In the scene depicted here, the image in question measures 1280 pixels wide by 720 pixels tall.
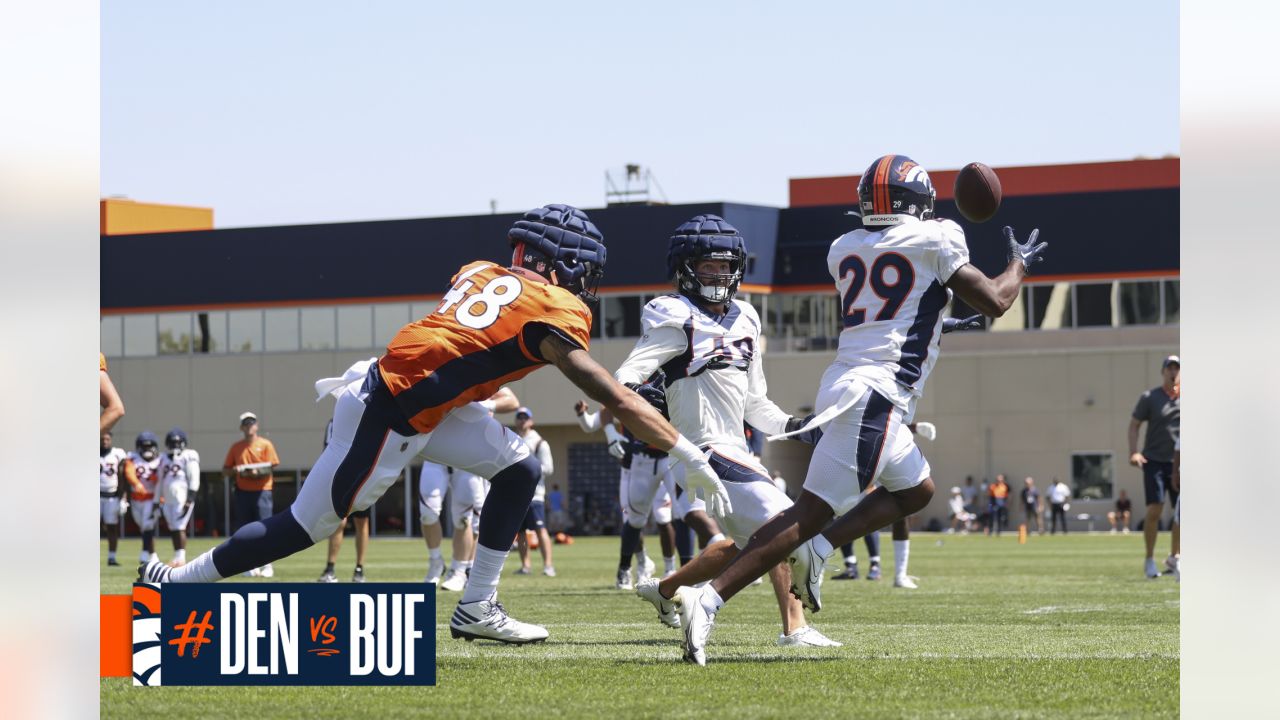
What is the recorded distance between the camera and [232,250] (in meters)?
55.9

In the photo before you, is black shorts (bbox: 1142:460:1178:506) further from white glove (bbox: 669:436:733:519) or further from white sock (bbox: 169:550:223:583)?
white sock (bbox: 169:550:223:583)

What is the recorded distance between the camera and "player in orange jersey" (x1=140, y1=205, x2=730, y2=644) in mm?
7078

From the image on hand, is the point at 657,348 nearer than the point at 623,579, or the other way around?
the point at 657,348

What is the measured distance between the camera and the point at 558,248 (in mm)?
7555

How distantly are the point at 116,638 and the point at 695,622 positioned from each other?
2413mm

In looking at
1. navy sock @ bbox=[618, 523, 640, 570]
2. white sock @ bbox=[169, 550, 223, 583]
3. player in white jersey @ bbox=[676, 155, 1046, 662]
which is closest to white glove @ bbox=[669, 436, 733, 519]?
player in white jersey @ bbox=[676, 155, 1046, 662]

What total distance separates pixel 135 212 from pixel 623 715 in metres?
61.3

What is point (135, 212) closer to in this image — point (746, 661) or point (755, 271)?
point (755, 271)

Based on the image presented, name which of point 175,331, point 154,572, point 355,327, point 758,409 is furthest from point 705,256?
point 175,331

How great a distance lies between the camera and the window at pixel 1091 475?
51062mm

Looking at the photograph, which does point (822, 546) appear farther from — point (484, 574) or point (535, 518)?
point (535, 518)
